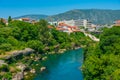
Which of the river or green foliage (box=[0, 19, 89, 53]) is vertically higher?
green foliage (box=[0, 19, 89, 53])

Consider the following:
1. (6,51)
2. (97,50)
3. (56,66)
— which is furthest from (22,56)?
(97,50)

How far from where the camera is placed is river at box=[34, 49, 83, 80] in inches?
1609

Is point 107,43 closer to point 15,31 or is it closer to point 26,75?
point 26,75

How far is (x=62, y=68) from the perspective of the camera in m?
48.9

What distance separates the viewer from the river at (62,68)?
4088 centimetres

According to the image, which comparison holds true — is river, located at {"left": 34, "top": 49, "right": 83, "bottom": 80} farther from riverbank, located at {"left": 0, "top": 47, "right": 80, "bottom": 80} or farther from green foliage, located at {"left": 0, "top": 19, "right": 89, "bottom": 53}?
green foliage, located at {"left": 0, "top": 19, "right": 89, "bottom": 53}

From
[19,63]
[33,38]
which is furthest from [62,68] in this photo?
[33,38]

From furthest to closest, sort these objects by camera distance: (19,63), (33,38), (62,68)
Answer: (33,38) < (62,68) < (19,63)

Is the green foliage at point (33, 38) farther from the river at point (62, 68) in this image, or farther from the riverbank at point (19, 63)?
the river at point (62, 68)

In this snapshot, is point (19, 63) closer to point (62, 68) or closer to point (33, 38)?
point (62, 68)

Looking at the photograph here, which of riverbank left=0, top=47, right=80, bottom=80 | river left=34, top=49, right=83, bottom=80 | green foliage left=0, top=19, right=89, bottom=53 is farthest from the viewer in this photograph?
green foliage left=0, top=19, right=89, bottom=53

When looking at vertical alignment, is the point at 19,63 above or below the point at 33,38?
below

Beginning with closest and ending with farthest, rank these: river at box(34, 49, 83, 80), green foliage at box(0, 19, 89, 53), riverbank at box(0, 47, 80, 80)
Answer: riverbank at box(0, 47, 80, 80) < river at box(34, 49, 83, 80) < green foliage at box(0, 19, 89, 53)

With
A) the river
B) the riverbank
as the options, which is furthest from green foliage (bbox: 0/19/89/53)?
the river
